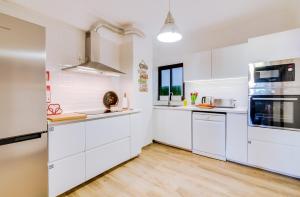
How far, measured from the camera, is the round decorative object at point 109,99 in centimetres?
269

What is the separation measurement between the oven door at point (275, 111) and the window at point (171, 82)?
5.10 ft

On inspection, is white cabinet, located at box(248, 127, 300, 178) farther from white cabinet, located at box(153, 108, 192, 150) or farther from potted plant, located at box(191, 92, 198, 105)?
potted plant, located at box(191, 92, 198, 105)

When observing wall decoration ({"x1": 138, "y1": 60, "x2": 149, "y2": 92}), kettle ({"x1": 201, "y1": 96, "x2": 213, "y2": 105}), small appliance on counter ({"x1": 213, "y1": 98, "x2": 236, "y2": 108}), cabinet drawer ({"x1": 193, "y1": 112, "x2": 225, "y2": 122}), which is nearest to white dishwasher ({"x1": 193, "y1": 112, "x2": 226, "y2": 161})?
cabinet drawer ({"x1": 193, "y1": 112, "x2": 225, "y2": 122})

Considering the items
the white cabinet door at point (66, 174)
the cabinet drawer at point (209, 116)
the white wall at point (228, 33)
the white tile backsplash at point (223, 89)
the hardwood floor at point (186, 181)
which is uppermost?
the white wall at point (228, 33)

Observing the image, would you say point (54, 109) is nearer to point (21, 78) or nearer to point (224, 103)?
point (21, 78)

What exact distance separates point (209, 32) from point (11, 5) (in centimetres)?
316

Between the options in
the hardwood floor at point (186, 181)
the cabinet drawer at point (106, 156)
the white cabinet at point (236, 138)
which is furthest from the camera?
the white cabinet at point (236, 138)

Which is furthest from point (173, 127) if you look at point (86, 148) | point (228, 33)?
point (228, 33)

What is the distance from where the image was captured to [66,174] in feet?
5.51

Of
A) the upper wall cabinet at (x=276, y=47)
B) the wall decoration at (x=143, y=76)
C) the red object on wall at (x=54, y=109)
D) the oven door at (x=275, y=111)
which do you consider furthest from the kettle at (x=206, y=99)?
the red object on wall at (x=54, y=109)

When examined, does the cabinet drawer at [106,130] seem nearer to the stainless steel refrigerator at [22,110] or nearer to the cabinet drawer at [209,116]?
the stainless steel refrigerator at [22,110]

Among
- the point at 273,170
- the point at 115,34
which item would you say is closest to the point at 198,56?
the point at 115,34

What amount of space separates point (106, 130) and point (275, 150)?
2.31 meters

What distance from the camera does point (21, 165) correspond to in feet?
4.37
